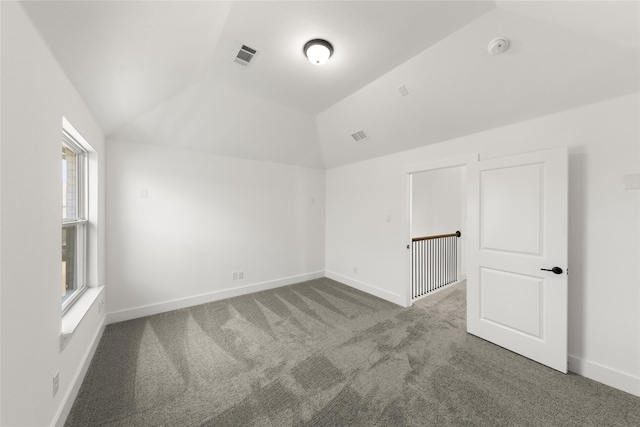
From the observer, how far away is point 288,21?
1.84 metres

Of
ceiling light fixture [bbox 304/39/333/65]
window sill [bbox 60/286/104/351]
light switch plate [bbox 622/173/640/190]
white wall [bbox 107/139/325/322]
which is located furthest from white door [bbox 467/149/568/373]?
window sill [bbox 60/286/104/351]

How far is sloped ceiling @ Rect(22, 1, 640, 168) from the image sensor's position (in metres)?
1.54

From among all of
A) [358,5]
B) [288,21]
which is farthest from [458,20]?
[288,21]

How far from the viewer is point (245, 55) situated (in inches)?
88.7

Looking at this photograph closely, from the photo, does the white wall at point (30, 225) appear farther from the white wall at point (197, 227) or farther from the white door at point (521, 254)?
the white door at point (521, 254)

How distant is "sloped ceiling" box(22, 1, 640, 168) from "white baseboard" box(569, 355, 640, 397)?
2.32 m

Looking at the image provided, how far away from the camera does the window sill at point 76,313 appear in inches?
65.1

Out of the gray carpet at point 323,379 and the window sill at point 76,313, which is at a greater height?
the window sill at point 76,313

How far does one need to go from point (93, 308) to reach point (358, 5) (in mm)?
3601

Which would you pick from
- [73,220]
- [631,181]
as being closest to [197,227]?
[73,220]

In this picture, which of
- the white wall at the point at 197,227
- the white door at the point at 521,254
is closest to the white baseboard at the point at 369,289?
the white wall at the point at 197,227

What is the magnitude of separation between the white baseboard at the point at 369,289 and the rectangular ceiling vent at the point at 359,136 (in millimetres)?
2474

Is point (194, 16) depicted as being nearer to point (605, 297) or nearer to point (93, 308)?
point (93, 308)

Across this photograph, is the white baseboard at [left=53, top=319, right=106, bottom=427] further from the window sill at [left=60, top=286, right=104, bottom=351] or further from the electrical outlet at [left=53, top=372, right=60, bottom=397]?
the window sill at [left=60, top=286, right=104, bottom=351]
